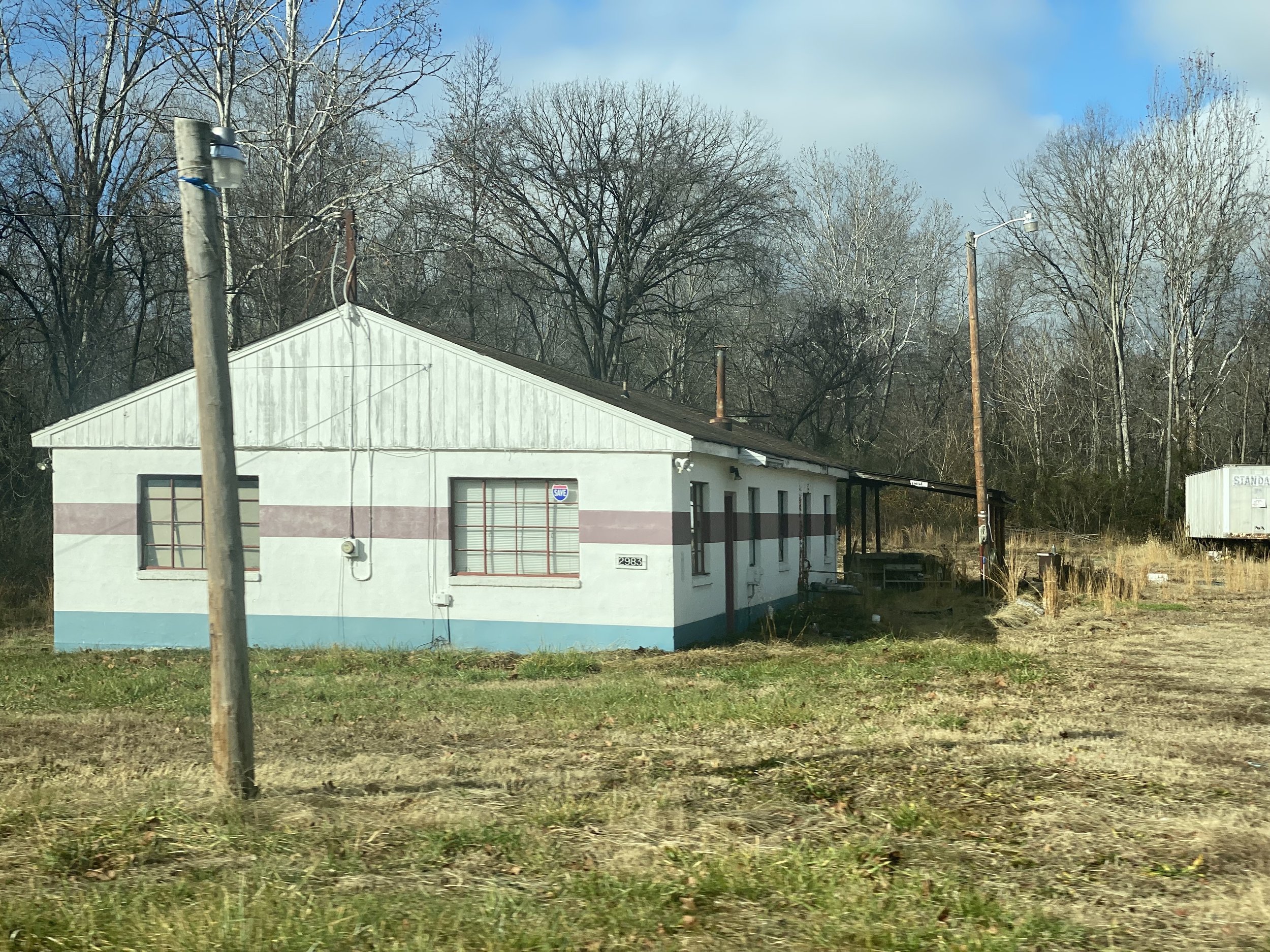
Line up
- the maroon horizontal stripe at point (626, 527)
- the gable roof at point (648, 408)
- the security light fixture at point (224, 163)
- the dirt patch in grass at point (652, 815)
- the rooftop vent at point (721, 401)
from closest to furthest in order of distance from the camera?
the dirt patch in grass at point (652, 815), the security light fixture at point (224, 163), the maroon horizontal stripe at point (626, 527), the gable roof at point (648, 408), the rooftop vent at point (721, 401)

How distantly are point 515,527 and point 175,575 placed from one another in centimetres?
517

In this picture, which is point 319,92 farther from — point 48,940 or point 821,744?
point 48,940

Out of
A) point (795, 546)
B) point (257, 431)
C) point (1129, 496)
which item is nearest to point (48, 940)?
point (257, 431)

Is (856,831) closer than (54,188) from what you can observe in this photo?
Yes

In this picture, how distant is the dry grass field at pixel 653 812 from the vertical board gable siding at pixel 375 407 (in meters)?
3.69

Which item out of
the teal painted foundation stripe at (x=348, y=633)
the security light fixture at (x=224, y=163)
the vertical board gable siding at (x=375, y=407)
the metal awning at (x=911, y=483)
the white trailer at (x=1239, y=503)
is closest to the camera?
the security light fixture at (x=224, y=163)

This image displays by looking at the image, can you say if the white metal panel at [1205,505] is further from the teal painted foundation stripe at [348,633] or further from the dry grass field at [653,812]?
the teal painted foundation stripe at [348,633]

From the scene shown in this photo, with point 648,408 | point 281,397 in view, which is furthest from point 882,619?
point 281,397

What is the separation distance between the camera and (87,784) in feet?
26.0

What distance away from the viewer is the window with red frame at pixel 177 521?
17766 millimetres

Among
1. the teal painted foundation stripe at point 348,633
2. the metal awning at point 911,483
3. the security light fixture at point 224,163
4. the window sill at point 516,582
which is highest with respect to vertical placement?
the security light fixture at point 224,163

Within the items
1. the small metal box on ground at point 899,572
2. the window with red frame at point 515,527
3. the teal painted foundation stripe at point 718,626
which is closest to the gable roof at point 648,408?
the window with red frame at point 515,527

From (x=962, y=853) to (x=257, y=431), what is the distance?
13591mm

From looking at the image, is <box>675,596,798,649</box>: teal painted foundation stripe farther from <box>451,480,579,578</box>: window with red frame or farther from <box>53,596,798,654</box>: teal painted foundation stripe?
<box>451,480,579,578</box>: window with red frame
